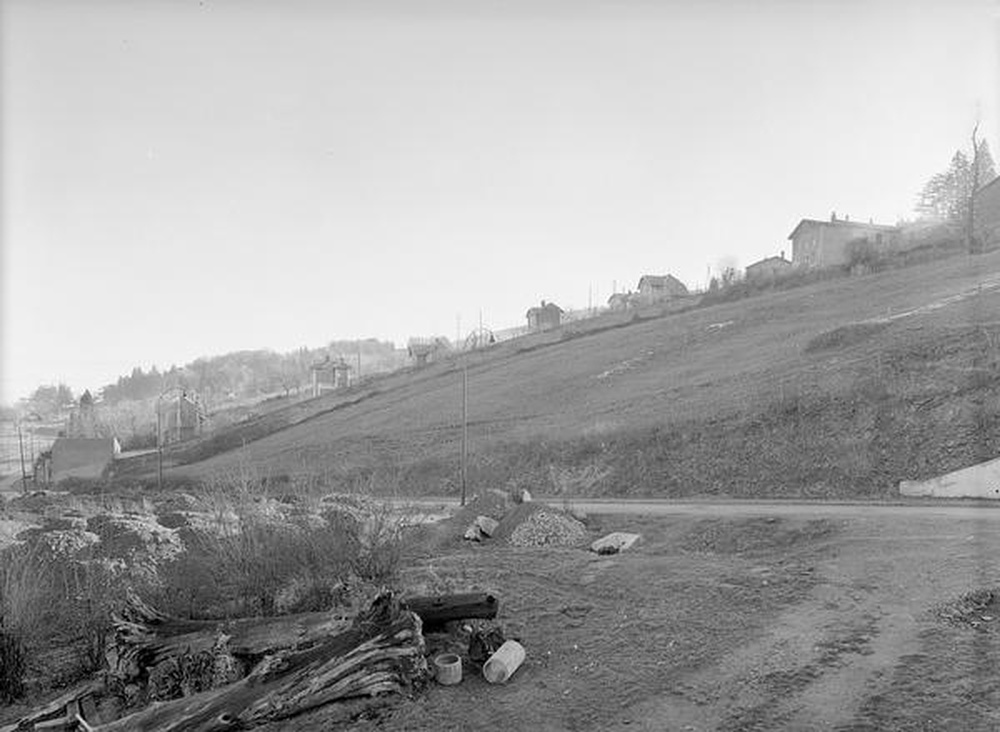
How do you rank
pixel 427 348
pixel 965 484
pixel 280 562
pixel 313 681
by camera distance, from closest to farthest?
pixel 313 681, pixel 280 562, pixel 965 484, pixel 427 348

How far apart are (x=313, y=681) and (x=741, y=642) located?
15.9ft

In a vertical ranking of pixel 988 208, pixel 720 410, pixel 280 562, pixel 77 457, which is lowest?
pixel 77 457

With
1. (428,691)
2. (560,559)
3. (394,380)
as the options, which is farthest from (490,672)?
(394,380)

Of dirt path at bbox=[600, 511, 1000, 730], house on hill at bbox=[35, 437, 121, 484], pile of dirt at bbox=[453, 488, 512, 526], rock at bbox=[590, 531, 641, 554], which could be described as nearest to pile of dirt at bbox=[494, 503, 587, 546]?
rock at bbox=[590, 531, 641, 554]

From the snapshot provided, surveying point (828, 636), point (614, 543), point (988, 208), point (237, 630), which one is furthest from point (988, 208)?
point (237, 630)

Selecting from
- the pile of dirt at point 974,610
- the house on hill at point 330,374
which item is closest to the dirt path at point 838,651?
the pile of dirt at point 974,610

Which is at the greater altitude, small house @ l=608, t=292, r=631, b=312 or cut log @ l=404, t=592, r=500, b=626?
small house @ l=608, t=292, r=631, b=312

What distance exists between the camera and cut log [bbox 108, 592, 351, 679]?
10078 mm

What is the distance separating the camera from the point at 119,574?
43.5 feet

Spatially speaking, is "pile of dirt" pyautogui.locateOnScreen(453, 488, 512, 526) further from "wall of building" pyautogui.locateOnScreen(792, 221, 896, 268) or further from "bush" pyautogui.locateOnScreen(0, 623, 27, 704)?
"wall of building" pyautogui.locateOnScreen(792, 221, 896, 268)

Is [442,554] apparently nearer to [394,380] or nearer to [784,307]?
[784,307]

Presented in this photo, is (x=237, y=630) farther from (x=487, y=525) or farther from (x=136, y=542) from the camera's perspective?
(x=487, y=525)

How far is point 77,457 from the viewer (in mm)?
71062

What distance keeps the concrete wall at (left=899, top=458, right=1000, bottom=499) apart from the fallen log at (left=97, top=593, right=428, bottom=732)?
16.2 meters
